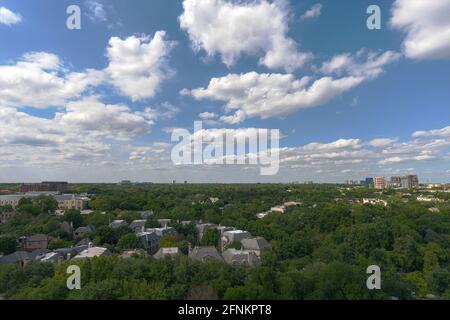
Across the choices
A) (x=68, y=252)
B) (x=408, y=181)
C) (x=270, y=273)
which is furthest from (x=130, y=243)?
(x=408, y=181)

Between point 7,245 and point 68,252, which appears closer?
point 68,252

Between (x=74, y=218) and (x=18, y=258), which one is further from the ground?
(x=74, y=218)

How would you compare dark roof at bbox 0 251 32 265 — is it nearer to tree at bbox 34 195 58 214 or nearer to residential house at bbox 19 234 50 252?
residential house at bbox 19 234 50 252

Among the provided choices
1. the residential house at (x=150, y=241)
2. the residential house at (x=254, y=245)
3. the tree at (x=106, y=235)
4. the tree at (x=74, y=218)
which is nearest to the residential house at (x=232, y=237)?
the residential house at (x=254, y=245)

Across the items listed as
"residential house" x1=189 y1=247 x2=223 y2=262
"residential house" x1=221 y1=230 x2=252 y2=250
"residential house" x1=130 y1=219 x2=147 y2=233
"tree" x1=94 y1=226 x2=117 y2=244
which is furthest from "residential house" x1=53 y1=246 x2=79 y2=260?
"residential house" x1=221 y1=230 x2=252 y2=250

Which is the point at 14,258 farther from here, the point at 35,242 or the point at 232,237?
the point at 232,237

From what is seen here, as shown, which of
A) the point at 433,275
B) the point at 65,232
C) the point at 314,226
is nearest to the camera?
the point at 433,275
